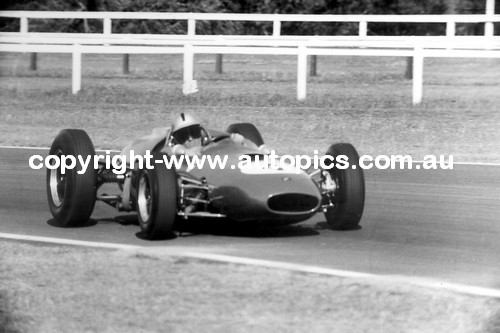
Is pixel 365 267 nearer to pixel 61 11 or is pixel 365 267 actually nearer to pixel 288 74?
pixel 61 11

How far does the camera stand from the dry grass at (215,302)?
16.2 feet

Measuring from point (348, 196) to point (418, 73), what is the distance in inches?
106

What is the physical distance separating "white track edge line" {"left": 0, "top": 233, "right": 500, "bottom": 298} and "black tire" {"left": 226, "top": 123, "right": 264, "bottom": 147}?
4.77ft

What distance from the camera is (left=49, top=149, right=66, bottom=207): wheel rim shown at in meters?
7.83

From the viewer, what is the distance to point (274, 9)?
23.1ft

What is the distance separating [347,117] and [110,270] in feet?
12.9

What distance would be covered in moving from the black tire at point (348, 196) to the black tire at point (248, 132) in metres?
0.73

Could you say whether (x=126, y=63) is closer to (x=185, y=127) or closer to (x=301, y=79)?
(x=185, y=127)

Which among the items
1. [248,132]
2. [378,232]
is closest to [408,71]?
[248,132]

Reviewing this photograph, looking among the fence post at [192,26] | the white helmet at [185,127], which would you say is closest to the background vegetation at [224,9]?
the fence post at [192,26]

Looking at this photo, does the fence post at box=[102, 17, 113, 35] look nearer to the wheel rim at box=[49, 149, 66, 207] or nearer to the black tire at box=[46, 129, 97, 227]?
the black tire at box=[46, 129, 97, 227]

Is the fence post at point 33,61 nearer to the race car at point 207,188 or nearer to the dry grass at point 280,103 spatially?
the dry grass at point 280,103

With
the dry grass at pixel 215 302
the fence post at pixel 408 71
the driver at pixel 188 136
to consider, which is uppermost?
the fence post at pixel 408 71

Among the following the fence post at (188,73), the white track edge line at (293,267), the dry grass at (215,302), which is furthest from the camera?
the fence post at (188,73)
